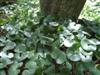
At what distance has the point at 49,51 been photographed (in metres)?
2.39

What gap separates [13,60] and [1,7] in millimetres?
3082

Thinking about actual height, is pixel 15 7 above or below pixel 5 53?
below

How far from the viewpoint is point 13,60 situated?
229 centimetres

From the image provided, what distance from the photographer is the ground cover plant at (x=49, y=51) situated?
7.25ft

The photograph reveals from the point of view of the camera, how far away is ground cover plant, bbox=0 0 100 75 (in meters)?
2.21

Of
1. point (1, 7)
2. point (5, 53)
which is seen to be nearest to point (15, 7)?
point (1, 7)

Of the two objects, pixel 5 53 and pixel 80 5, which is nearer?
pixel 5 53

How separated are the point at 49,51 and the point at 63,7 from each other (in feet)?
2.86

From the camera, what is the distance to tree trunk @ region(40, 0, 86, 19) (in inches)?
122

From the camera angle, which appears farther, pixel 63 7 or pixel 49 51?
pixel 63 7

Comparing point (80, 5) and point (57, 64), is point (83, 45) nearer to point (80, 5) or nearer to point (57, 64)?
point (57, 64)

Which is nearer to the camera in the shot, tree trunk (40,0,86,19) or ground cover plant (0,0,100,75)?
ground cover plant (0,0,100,75)

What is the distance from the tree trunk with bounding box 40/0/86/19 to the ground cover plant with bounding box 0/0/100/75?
0.30m

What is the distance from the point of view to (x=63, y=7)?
3.12 meters
